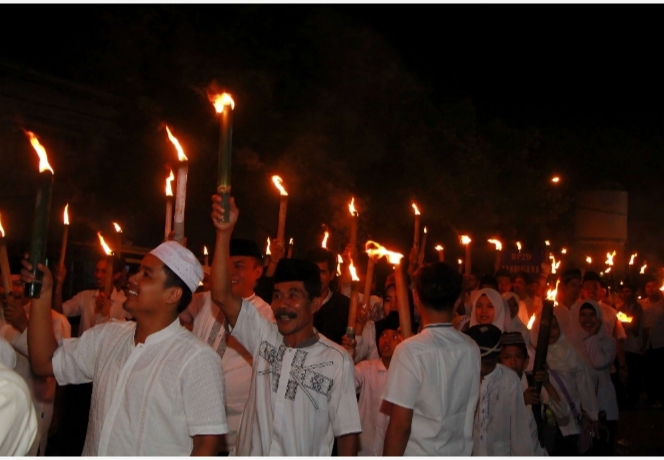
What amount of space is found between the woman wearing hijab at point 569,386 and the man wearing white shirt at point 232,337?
11.1 ft

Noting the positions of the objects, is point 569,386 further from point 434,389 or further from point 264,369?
point 264,369

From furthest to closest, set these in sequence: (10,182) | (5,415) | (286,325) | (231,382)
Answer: (10,182), (231,382), (286,325), (5,415)

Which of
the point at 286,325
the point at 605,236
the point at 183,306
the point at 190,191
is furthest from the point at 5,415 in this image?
the point at 605,236

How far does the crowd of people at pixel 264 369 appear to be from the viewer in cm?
334

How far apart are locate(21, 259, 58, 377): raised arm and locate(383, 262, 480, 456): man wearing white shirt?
180 centimetres

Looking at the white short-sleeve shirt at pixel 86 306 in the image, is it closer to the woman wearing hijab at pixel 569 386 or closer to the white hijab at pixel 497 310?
the white hijab at pixel 497 310

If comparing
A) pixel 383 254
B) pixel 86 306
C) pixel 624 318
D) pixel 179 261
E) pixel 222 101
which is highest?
pixel 222 101

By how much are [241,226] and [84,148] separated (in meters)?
4.08

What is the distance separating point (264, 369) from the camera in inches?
165

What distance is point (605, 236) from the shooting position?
42.2 m

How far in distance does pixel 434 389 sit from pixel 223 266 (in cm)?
143

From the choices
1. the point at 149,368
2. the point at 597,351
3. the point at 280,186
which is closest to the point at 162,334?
the point at 149,368

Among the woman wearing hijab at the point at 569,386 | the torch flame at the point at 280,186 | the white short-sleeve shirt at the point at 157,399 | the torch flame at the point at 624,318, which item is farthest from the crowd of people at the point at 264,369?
the torch flame at the point at 624,318

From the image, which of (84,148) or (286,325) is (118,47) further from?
(286,325)
